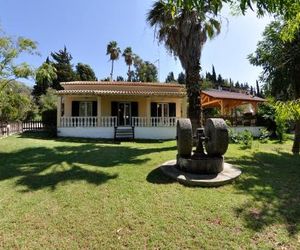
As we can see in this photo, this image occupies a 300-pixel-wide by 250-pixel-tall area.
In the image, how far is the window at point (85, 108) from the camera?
24.0 metres

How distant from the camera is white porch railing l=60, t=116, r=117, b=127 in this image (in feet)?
69.7

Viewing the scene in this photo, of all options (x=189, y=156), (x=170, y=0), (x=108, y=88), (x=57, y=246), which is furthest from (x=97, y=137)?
(x=170, y=0)

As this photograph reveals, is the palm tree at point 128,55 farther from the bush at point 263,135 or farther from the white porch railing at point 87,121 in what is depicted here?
the bush at point 263,135

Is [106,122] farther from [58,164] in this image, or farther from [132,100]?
[58,164]

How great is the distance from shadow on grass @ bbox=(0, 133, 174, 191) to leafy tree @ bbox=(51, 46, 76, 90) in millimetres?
40712

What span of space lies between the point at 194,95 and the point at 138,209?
10.6 metres

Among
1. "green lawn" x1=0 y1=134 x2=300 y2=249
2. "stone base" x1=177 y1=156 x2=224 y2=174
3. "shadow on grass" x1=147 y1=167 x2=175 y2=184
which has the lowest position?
"green lawn" x1=0 y1=134 x2=300 y2=249

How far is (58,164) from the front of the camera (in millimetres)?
10531

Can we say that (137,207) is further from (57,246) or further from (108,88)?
(108,88)

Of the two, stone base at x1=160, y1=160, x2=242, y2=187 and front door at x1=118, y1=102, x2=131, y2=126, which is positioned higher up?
front door at x1=118, y1=102, x2=131, y2=126

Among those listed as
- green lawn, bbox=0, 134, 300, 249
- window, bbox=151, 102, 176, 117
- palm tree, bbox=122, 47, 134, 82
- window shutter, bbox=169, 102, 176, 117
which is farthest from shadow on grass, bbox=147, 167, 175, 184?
palm tree, bbox=122, 47, 134, 82

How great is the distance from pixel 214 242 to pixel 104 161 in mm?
6234

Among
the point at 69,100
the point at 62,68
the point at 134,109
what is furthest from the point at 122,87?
the point at 62,68

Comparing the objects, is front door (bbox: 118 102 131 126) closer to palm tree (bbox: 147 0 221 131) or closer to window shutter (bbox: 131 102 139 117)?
window shutter (bbox: 131 102 139 117)
